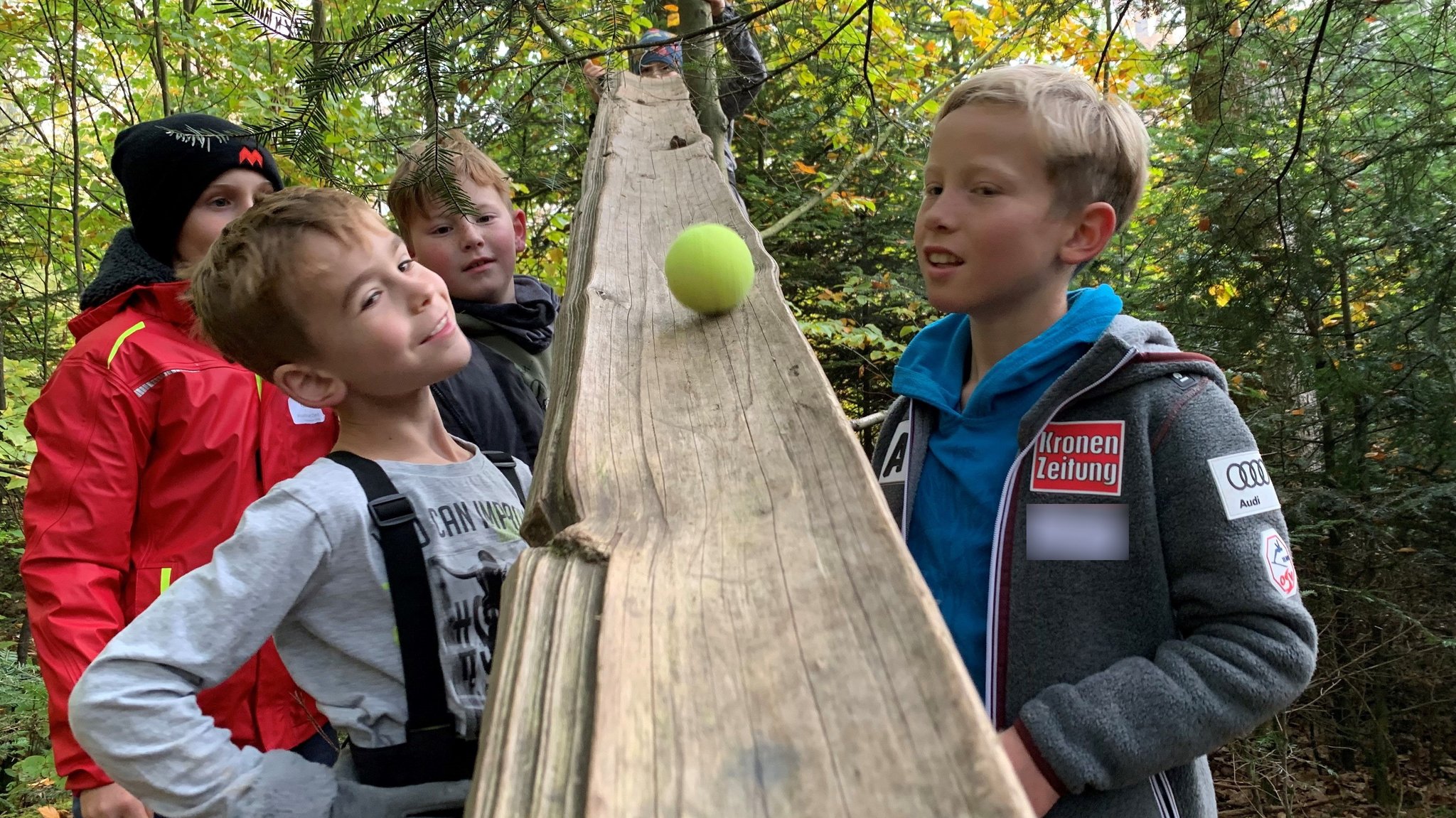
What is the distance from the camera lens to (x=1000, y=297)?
1509mm

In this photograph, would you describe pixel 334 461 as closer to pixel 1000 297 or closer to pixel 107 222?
pixel 1000 297

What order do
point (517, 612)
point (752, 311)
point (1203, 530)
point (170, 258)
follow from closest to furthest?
point (517, 612), point (1203, 530), point (752, 311), point (170, 258)

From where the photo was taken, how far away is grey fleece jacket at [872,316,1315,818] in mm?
1075

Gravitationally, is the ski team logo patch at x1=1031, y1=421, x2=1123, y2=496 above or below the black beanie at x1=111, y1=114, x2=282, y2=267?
below

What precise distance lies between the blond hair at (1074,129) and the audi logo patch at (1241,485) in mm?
556

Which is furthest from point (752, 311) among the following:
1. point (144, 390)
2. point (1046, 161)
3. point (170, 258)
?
point (170, 258)

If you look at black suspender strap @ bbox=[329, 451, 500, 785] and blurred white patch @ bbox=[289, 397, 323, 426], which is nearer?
black suspender strap @ bbox=[329, 451, 500, 785]

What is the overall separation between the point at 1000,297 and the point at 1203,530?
1.82 ft

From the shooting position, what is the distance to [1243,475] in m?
1.18

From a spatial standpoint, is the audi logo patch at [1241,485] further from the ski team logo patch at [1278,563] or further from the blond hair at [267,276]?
the blond hair at [267,276]

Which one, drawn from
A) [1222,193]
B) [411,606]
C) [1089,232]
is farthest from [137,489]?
[1222,193]

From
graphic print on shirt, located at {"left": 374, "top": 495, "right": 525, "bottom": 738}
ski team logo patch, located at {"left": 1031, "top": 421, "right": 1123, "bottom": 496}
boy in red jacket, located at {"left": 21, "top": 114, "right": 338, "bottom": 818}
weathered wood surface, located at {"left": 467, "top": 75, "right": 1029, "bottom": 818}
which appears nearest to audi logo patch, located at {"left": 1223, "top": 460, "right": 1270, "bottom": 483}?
ski team logo patch, located at {"left": 1031, "top": 421, "right": 1123, "bottom": 496}

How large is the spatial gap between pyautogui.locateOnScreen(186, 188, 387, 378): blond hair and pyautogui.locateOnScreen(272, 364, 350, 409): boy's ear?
0.08 feet

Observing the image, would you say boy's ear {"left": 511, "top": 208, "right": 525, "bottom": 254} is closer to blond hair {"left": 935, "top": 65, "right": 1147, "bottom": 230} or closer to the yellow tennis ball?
the yellow tennis ball
